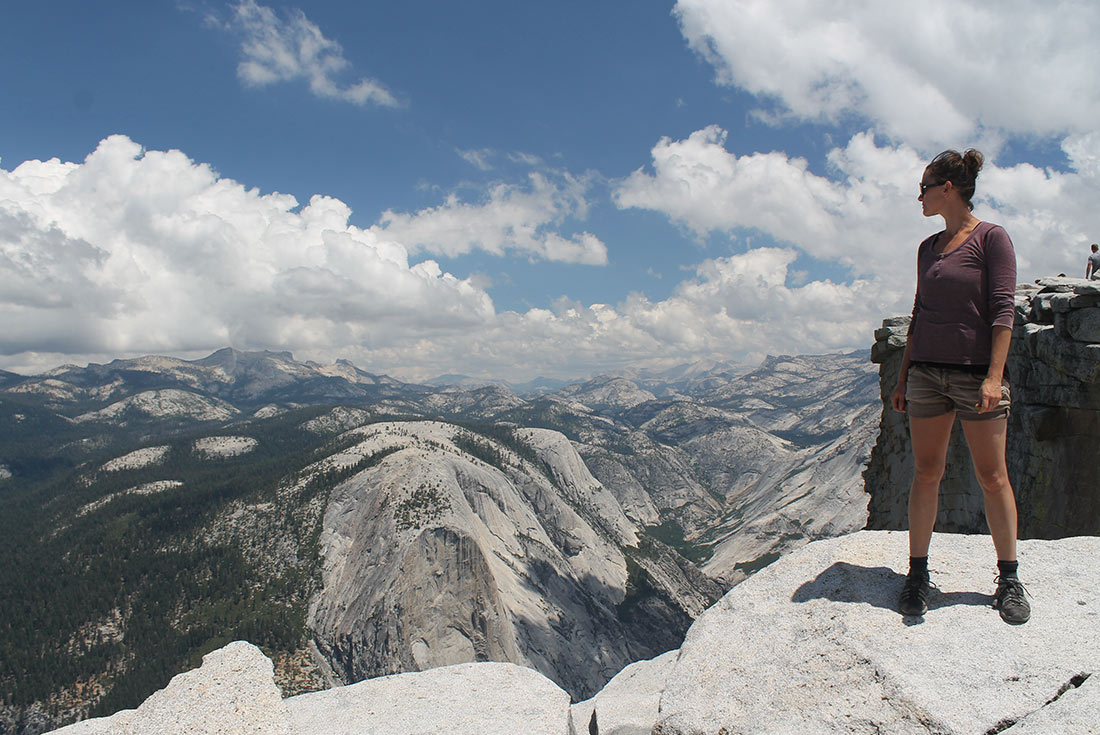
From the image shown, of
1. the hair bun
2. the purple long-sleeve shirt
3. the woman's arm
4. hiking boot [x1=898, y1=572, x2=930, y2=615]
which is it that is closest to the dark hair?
→ the hair bun

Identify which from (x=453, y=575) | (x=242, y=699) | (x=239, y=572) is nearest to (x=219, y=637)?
(x=239, y=572)

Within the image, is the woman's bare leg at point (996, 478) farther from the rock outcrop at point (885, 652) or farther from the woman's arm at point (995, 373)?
the rock outcrop at point (885, 652)

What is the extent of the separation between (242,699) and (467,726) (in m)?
3.29

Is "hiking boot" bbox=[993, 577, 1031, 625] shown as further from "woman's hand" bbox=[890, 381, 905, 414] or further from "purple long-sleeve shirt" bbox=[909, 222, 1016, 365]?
"purple long-sleeve shirt" bbox=[909, 222, 1016, 365]

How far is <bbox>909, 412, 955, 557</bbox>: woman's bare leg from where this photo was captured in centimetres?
676

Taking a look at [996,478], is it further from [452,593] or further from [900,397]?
[452,593]

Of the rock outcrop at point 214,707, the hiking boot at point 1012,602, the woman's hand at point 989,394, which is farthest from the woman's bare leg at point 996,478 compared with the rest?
the rock outcrop at point 214,707

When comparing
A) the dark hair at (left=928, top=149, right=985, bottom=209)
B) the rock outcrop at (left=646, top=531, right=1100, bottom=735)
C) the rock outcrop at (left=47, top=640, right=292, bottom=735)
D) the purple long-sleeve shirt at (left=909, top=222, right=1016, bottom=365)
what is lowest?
the rock outcrop at (left=47, top=640, right=292, bottom=735)

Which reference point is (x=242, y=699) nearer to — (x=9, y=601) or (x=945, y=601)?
(x=945, y=601)

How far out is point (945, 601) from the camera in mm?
6590

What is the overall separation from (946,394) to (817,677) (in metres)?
3.74

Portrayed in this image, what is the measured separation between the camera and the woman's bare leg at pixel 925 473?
6.76 metres

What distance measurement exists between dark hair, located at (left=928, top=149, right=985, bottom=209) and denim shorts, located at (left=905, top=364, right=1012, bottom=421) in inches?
88.4

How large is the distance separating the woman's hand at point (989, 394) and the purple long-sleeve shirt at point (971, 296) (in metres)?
0.45
